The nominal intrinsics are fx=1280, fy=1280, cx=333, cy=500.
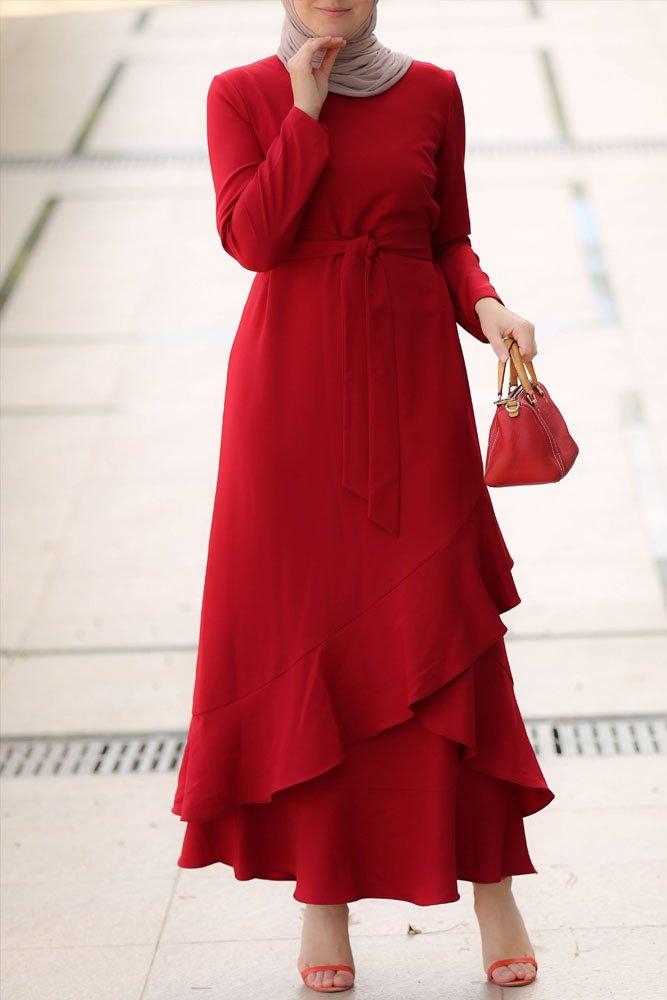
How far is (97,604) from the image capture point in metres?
3.49

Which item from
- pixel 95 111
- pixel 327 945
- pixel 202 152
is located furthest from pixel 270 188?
pixel 95 111

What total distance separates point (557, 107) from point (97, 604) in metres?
4.81

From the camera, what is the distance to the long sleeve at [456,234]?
1940 millimetres

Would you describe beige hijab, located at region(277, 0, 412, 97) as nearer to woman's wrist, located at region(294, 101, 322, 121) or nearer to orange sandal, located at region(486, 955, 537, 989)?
woman's wrist, located at region(294, 101, 322, 121)

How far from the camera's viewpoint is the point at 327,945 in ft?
6.84

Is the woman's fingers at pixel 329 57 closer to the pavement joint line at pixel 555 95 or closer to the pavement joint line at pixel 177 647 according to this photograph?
the pavement joint line at pixel 177 647

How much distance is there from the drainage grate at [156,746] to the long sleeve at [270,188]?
1419mm

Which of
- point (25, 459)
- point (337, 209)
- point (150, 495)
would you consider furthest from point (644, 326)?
point (337, 209)

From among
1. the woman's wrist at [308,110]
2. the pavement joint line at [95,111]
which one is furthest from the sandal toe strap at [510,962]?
the pavement joint line at [95,111]

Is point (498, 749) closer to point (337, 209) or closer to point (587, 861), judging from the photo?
point (587, 861)

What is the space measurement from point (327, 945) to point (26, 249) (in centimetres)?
450

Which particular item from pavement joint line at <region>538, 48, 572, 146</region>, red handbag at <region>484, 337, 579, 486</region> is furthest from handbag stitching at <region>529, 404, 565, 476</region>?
pavement joint line at <region>538, 48, 572, 146</region>

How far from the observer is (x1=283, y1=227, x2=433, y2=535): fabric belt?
73.6 inches

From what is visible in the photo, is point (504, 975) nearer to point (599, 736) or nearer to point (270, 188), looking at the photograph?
point (599, 736)
